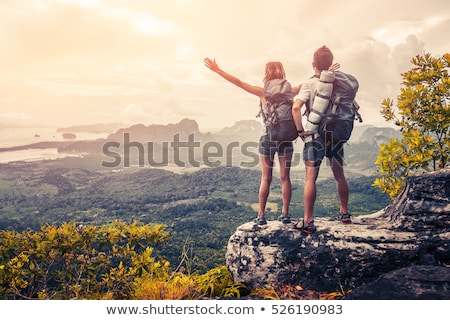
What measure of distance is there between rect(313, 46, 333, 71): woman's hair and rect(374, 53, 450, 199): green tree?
1.70 m

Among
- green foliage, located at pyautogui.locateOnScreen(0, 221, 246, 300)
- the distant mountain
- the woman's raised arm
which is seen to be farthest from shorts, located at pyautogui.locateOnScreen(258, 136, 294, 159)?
the distant mountain

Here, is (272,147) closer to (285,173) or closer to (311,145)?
(285,173)

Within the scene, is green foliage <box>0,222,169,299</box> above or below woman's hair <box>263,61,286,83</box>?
below

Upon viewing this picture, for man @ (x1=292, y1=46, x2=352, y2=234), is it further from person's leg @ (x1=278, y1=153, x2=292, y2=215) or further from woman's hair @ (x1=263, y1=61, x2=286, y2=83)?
woman's hair @ (x1=263, y1=61, x2=286, y2=83)

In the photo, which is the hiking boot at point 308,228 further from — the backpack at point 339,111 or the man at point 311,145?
the backpack at point 339,111

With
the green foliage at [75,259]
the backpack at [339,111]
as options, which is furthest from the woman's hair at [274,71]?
the green foliage at [75,259]

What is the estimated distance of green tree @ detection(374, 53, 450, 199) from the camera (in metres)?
4.97

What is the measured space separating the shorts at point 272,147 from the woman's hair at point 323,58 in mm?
963

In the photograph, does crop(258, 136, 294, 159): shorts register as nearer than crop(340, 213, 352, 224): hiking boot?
Yes

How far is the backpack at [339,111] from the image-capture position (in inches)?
162

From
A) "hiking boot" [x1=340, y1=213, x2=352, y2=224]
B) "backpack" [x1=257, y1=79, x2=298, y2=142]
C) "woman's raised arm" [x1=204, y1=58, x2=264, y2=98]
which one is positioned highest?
"woman's raised arm" [x1=204, y1=58, x2=264, y2=98]

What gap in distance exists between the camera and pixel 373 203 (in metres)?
30.4

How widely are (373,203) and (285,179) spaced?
2895 cm

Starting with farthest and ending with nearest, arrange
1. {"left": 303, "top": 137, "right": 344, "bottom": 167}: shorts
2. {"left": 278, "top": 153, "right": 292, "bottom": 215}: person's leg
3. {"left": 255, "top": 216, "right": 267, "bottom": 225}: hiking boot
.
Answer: {"left": 255, "top": 216, "right": 267, "bottom": 225}: hiking boot
{"left": 278, "top": 153, "right": 292, "bottom": 215}: person's leg
{"left": 303, "top": 137, "right": 344, "bottom": 167}: shorts
